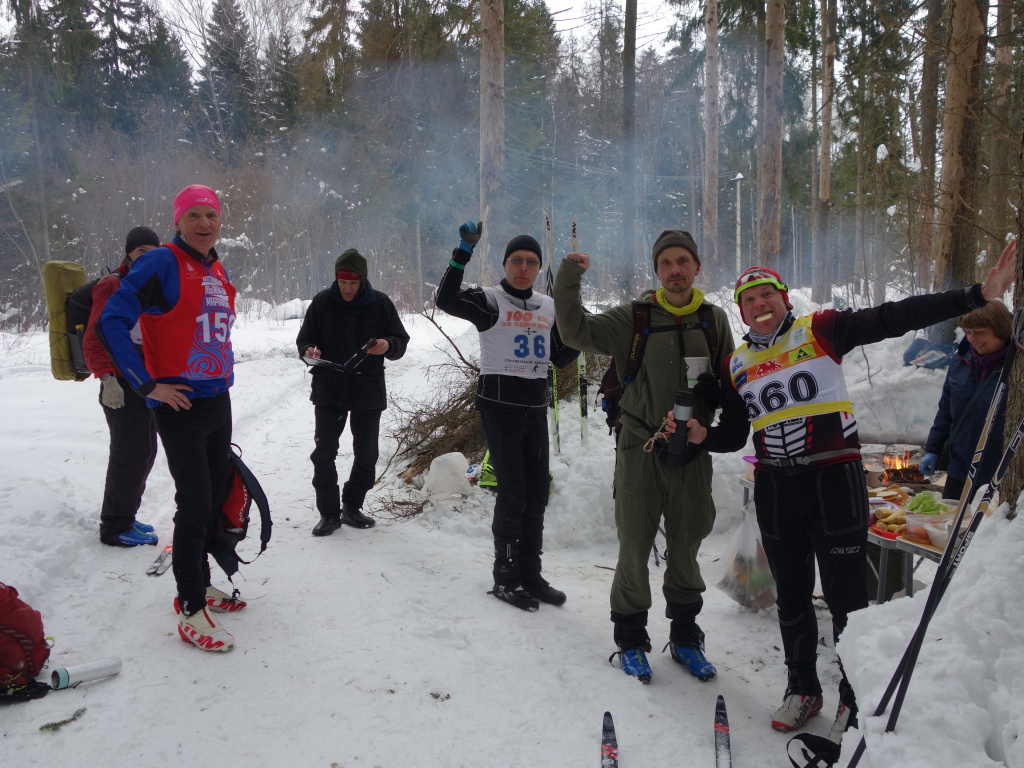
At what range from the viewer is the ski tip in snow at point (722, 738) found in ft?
7.79

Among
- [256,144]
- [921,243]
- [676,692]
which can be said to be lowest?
[676,692]

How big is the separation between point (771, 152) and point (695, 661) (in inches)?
367

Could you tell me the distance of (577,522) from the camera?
5355 millimetres

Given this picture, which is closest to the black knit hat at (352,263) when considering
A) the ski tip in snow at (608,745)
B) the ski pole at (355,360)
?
the ski pole at (355,360)

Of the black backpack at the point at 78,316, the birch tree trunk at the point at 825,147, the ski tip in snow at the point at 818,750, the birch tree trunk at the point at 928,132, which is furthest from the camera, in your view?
the birch tree trunk at the point at 825,147

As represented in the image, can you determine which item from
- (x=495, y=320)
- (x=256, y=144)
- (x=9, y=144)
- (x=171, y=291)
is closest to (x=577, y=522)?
(x=495, y=320)

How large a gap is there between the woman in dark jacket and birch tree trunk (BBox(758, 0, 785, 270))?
6455mm

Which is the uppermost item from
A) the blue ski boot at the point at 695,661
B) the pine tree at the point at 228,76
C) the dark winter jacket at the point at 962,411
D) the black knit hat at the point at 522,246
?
the pine tree at the point at 228,76

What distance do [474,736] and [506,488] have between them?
4.77 feet

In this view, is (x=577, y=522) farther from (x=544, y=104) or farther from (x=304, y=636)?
(x=544, y=104)

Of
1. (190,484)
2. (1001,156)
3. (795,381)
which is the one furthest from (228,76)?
(795,381)

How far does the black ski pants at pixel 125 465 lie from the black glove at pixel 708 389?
3541mm

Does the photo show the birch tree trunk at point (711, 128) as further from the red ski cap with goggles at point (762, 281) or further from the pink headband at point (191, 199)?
the pink headband at point (191, 199)

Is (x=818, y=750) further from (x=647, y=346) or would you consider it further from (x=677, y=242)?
(x=677, y=242)
